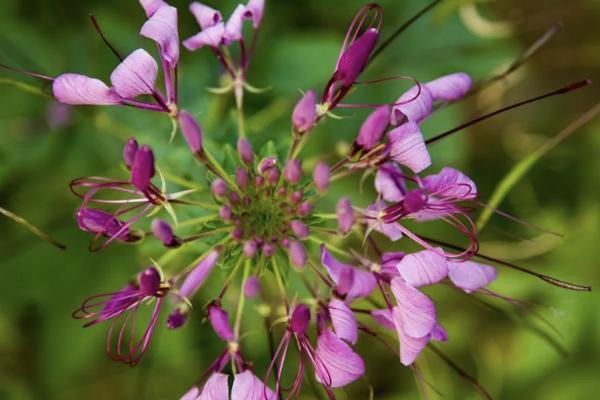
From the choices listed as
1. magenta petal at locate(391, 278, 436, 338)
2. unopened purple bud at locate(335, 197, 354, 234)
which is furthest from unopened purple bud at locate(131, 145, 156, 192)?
magenta petal at locate(391, 278, 436, 338)

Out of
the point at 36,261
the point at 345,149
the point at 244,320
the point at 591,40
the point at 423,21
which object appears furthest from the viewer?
the point at 591,40

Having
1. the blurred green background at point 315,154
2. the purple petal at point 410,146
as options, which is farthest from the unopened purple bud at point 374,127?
the blurred green background at point 315,154

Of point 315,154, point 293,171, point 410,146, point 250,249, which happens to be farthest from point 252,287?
point 315,154

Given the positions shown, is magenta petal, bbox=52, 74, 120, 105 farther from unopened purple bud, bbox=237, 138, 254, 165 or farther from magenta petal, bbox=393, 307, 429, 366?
magenta petal, bbox=393, 307, 429, 366

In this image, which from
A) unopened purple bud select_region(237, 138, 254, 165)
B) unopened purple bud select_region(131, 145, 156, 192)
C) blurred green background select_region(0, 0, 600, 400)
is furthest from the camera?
blurred green background select_region(0, 0, 600, 400)

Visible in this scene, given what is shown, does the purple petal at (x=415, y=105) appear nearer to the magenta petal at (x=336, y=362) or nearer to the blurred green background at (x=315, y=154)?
the magenta petal at (x=336, y=362)

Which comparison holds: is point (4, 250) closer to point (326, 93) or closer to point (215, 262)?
point (215, 262)

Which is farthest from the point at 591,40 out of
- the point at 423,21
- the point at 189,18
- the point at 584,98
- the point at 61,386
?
the point at 61,386

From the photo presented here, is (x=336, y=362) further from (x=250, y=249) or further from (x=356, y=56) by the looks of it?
(x=356, y=56)
